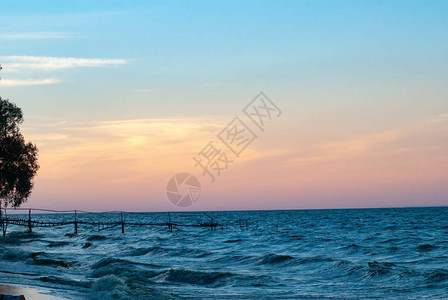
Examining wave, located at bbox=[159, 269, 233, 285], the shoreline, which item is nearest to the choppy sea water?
wave, located at bbox=[159, 269, 233, 285]

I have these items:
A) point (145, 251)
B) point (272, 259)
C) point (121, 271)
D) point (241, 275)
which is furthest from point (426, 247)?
point (121, 271)

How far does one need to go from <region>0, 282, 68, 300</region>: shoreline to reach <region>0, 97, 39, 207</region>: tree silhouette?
966 inches

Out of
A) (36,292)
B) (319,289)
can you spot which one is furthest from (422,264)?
(36,292)

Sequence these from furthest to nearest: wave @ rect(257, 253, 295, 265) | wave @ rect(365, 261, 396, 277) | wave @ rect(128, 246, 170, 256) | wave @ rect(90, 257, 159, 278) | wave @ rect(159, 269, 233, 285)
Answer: wave @ rect(128, 246, 170, 256), wave @ rect(257, 253, 295, 265), wave @ rect(90, 257, 159, 278), wave @ rect(365, 261, 396, 277), wave @ rect(159, 269, 233, 285)

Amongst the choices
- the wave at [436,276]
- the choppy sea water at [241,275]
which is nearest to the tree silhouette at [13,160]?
the choppy sea water at [241,275]

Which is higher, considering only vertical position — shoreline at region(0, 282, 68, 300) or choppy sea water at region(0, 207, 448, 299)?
shoreline at region(0, 282, 68, 300)

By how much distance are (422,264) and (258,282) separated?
439 inches

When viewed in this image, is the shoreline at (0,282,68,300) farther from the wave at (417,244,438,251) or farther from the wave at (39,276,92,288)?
the wave at (417,244,438,251)

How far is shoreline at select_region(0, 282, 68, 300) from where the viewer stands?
15852mm

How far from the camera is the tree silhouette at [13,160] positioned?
131ft

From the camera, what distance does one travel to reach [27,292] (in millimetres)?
16531

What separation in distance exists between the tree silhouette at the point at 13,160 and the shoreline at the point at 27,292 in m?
24.5

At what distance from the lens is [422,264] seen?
92.4 ft

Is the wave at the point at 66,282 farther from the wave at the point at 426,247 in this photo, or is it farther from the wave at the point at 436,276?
the wave at the point at 426,247
